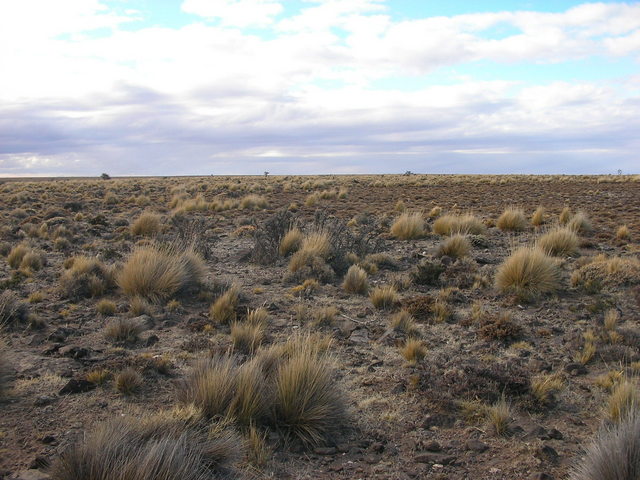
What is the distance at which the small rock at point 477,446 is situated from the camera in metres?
4.17

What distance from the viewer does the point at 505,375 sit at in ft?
17.5

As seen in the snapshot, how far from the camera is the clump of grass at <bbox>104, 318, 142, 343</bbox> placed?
6.54m

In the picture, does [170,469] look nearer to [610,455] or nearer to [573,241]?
[610,455]

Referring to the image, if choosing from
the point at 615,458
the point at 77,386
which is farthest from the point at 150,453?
the point at 615,458

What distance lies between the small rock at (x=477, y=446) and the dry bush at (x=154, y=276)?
543cm

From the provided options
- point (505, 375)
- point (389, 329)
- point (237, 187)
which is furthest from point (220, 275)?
point (237, 187)

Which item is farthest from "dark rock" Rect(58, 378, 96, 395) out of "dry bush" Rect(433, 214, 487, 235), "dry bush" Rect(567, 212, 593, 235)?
"dry bush" Rect(567, 212, 593, 235)

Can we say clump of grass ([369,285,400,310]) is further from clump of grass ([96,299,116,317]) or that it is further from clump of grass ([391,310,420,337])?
clump of grass ([96,299,116,317])

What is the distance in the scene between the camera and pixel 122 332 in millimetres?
6582

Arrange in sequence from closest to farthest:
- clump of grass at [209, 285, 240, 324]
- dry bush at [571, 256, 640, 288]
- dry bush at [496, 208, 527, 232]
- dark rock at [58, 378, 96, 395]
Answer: dark rock at [58, 378, 96, 395], clump of grass at [209, 285, 240, 324], dry bush at [571, 256, 640, 288], dry bush at [496, 208, 527, 232]

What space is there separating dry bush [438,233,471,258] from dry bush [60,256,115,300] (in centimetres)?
674

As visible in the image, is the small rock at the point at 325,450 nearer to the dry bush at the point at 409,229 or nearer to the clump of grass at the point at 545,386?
the clump of grass at the point at 545,386

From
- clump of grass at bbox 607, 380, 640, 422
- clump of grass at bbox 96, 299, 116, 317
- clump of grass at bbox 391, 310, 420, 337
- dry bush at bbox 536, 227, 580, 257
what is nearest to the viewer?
clump of grass at bbox 607, 380, 640, 422

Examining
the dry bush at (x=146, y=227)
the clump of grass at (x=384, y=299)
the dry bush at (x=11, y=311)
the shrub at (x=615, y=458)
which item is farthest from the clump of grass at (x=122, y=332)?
the dry bush at (x=146, y=227)
